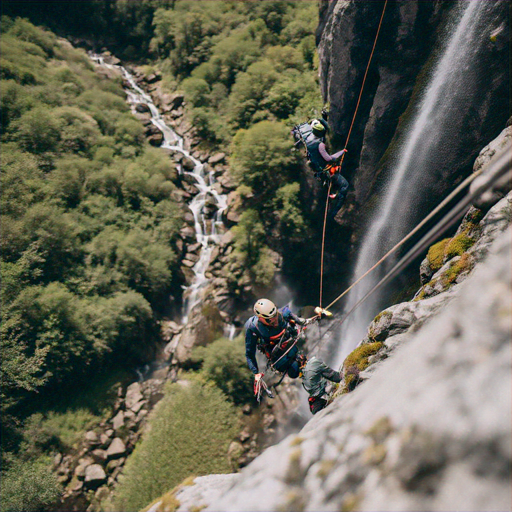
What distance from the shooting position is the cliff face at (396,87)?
999 centimetres

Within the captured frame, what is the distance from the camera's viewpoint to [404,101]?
1291 cm

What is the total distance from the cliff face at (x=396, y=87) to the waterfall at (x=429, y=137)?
11 centimetres

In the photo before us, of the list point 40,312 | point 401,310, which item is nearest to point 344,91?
point 401,310

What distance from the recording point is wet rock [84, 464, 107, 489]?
16547mm

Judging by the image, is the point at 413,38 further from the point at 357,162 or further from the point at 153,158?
the point at 153,158

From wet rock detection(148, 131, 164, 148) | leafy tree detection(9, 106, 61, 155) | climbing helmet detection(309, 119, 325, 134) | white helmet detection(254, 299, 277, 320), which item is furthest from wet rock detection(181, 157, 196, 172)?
white helmet detection(254, 299, 277, 320)

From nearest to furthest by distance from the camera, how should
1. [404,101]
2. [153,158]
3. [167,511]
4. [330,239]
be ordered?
1. [167,511]
2. [404,101]
3. [330,239]
4. [153,158]

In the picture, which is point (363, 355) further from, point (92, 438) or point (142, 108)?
point (142, 108)

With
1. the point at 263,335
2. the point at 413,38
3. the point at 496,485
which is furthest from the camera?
the point at 413,38

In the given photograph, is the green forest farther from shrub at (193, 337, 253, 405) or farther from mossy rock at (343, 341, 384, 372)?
mossy rock at (343, 341, 384, 372)


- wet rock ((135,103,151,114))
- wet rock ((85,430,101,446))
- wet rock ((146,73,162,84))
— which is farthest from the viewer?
wet rock ((146,73,162,84))

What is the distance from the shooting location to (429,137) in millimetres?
11820

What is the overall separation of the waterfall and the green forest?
6.11 m

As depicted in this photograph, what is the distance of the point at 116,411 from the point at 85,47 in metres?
48.3
